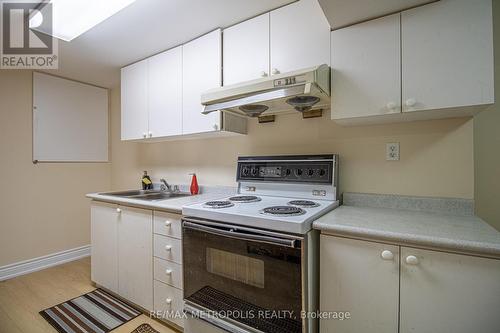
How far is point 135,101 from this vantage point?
2.33m

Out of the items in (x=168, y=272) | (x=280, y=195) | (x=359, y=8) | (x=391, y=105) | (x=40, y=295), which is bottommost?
(x=40, y=295)

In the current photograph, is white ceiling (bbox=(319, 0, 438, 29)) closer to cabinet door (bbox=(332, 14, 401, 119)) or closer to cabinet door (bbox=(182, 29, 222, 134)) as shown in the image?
cabinet door (bbox=(332, 14, 401, 119))

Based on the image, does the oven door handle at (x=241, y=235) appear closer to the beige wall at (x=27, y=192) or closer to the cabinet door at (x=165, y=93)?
the cabinet door at (x=165, y=93)

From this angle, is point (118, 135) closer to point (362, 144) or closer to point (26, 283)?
point (26, 283)

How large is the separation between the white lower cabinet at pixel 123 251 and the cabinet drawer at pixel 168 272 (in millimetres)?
80

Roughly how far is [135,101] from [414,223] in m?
2.46

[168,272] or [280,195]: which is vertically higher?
[280,195]

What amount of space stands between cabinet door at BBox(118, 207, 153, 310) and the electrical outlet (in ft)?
5.46

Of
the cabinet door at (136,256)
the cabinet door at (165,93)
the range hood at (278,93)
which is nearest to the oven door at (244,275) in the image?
the cabinet door at (136,256)

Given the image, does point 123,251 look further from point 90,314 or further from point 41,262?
point 41,262

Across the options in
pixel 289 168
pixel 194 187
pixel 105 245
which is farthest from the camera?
pixel 194 187

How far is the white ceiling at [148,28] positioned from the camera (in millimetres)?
1542

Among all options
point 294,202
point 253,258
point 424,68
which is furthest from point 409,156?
point 253,258

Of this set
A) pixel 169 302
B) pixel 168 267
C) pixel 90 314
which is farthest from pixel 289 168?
pixel 90 314
